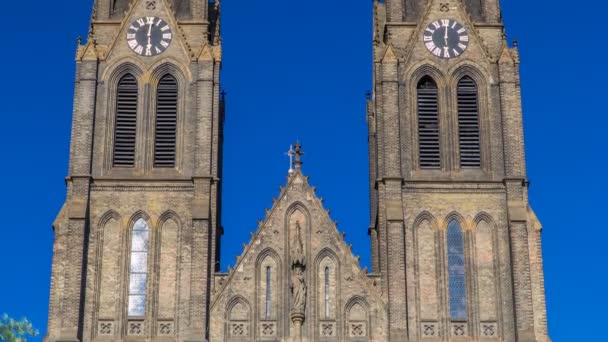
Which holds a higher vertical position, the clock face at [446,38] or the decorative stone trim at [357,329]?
the clock face at [446,38]

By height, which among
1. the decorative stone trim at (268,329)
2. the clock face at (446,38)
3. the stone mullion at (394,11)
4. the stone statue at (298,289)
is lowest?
the decorative stone trim at (268,329)

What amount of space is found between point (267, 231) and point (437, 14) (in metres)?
11.7

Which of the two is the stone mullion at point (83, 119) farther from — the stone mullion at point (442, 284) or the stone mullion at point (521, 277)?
the stone mullion at point (521, 277)

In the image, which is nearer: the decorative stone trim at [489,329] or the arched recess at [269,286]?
the decorative stone trim at [489,329]

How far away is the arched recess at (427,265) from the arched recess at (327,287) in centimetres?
308

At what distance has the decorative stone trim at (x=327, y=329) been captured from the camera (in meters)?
55.3

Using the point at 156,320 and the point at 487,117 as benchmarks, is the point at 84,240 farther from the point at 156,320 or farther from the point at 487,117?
the point at 487,117

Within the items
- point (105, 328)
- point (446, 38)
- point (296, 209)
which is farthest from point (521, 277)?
point (105, 328)

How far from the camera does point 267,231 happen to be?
2259 inches

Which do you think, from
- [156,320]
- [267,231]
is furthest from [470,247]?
[156,320]

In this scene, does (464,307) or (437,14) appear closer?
(464,307)

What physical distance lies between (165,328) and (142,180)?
6.07 m

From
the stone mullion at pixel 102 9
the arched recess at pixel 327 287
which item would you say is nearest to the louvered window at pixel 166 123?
the stone mullion at pixel 102 9

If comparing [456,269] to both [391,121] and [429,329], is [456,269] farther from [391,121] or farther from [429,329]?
[391,121]
